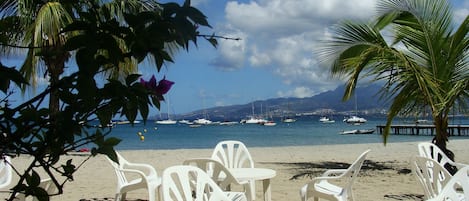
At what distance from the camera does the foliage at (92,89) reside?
2.86 ft

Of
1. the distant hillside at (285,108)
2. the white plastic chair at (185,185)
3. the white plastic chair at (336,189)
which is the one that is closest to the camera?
the white plastic chair at (185,185)

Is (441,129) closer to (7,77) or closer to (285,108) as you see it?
(7,77)

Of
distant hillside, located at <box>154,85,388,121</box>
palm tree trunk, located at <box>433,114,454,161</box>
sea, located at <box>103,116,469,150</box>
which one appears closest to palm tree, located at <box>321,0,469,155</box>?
palm tree trunk, located at <box>433,114,454,161</box>

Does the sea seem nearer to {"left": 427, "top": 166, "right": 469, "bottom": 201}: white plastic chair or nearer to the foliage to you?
{"left": 427, "top": 166, "right": 469, "bottom": 201}: white plastic chair

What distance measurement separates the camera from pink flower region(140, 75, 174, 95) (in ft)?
3.19

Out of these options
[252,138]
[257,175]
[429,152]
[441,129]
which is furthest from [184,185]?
[252,138]

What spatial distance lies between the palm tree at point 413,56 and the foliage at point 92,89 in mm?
6436

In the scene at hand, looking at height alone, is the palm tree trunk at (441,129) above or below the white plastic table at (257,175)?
above

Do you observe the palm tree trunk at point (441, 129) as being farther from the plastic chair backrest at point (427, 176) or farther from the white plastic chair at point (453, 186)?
the white plastic chair at point (453, 186)

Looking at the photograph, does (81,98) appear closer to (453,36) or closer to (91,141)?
(91,141)

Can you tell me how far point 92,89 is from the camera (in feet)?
2.85

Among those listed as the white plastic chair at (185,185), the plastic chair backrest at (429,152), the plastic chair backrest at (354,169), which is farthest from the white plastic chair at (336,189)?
the white plastic chair at (185,185)

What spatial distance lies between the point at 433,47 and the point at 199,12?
735 centimetres

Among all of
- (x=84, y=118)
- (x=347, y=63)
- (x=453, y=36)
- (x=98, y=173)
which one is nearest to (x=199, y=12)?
(x=84, y=118)
